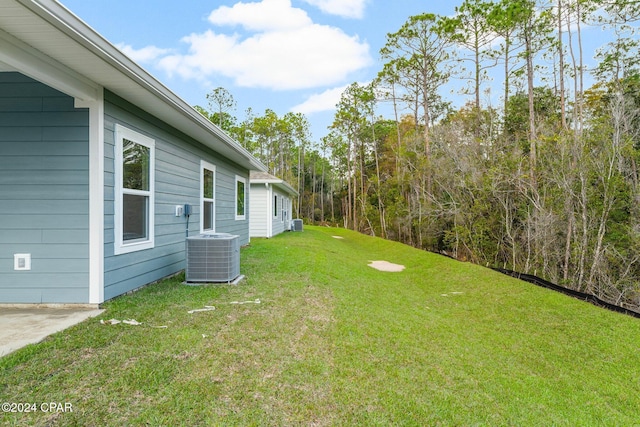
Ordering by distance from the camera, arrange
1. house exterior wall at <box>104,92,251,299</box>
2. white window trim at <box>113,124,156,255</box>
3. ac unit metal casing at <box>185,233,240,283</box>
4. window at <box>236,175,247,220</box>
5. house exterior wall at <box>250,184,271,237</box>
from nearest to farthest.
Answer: house exterior wall at <box>104,92,251,299</box>
white window trim at <box>113,124,156,255</box>
ac unit metal casing at <box>185,233,240,283</box>
window at <box>236,175,247,220</box>
house exterior wall at <box>250,184,271,237</box>

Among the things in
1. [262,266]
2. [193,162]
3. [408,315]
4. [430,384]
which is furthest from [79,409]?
[193,162]

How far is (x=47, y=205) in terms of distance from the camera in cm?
327

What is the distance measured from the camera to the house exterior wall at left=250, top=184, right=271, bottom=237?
1223 centimetres

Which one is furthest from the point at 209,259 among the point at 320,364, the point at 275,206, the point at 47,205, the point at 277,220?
the point at 277,220

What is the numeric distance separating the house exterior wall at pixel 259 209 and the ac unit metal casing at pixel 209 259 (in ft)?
25.2

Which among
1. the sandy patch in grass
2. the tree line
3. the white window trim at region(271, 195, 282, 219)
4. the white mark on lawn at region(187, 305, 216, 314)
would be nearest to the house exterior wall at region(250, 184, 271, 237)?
the white window trim at region(271, 195, 282, 219)

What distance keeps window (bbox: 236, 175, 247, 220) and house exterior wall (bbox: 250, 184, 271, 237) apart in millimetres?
2555

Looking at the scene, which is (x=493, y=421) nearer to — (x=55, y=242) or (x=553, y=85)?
(x=55, y=242)

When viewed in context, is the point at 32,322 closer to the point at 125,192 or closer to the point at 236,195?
the point at 125,192

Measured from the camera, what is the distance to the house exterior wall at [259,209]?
1223 centimetres

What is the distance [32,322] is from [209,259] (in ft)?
6.52

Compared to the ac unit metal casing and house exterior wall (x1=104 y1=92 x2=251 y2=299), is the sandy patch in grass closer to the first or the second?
house exterior wall (x1=104 y1=92 x2=251 y2=299)

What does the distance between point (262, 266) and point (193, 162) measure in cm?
232

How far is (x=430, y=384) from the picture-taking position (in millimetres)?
2270
